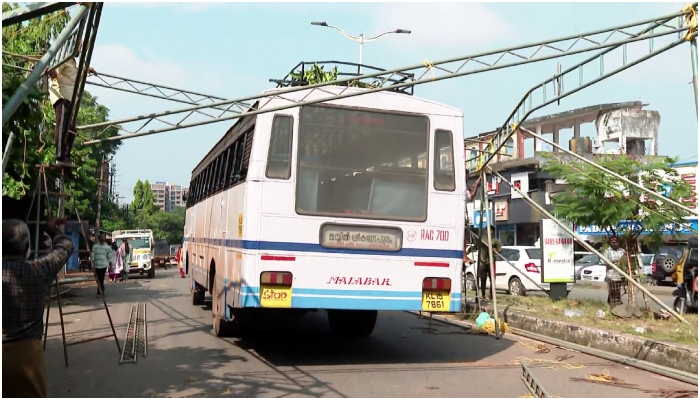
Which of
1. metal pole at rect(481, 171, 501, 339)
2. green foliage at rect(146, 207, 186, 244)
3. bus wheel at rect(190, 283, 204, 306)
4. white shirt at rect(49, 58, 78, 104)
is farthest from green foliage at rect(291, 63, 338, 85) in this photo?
green foliage at rect(146, 207, 186, 244)

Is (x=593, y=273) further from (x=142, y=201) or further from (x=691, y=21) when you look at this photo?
(x=142, y=201)

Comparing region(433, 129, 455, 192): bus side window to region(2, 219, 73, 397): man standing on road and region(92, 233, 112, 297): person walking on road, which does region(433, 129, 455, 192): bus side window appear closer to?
region(2, 219, 73, 397): man standing on road

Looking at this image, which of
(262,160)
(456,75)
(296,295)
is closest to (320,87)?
(262,160)

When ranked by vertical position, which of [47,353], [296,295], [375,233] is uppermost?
[375,233]

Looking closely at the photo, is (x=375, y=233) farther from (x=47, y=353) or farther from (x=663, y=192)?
(x=663, y=192)

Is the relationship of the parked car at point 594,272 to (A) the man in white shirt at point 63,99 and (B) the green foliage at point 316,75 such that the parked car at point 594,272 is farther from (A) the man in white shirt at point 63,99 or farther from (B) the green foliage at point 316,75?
(A) the man in white shirt at point 63,99

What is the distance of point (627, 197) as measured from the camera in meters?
13.6

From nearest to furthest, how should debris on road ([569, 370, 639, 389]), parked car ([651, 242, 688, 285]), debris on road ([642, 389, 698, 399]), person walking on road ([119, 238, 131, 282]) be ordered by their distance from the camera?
debris on road ([642, 389, 698, 399]), debris on road ([569, 370, 639, 389]), parked car ([651, 242, 688, 285]), person walking on road ([119, 238, 131, 282])

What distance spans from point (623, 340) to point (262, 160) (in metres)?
5.91

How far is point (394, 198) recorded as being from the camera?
8984 mm

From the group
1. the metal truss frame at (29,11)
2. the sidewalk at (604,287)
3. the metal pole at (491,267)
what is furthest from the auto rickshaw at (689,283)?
the metal truss frame at (29,11)

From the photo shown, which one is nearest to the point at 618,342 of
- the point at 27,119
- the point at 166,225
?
the point at 27,119

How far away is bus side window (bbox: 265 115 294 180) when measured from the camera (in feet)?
28.3

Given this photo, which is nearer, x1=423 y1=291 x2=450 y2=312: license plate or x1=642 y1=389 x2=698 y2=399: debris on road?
x1=642 y1=389 x2=698 y2=399: debris on road
